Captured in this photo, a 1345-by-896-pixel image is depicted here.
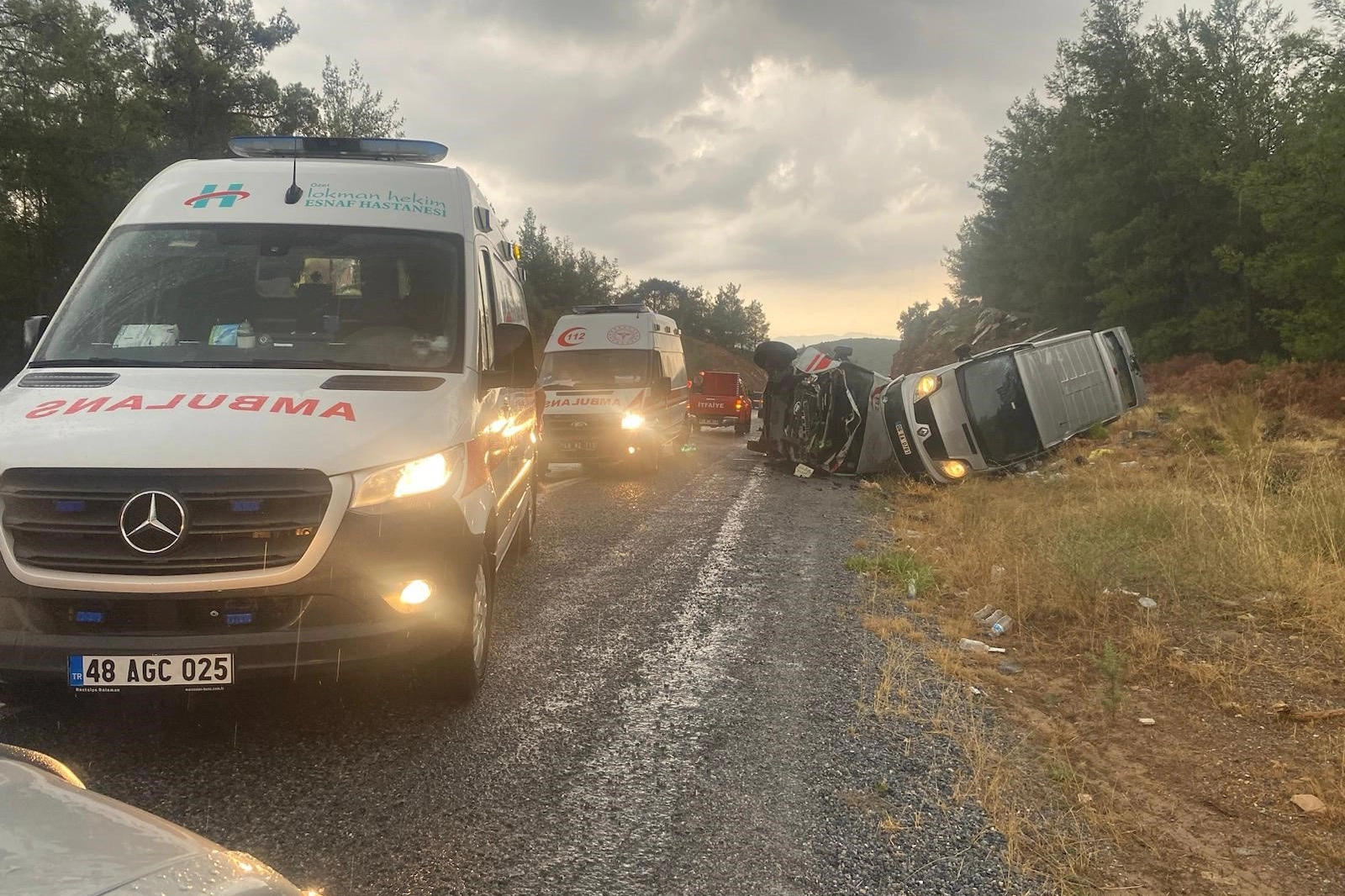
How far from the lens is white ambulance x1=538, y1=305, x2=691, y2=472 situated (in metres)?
15.2

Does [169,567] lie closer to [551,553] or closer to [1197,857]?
[1197,857]

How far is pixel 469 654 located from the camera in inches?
175

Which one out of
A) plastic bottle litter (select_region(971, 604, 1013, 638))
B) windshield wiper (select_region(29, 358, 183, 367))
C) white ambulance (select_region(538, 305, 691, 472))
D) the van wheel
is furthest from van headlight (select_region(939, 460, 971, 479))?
windshield wiper (select_region(29, 358, 183, 367))

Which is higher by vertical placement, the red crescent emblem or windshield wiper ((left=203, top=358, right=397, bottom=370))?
the red crescent emblem

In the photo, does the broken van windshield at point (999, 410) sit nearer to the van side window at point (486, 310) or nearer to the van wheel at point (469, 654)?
the van side window at point (486, 310)

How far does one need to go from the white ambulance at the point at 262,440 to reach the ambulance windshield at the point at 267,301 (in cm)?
1

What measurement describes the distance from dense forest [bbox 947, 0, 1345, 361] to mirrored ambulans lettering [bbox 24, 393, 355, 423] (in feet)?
118

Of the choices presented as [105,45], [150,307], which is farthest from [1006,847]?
[105,45]

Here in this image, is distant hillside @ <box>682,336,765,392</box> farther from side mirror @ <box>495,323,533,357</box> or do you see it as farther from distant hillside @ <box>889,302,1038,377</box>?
side mirror @ <box>495,323,533,357</box>

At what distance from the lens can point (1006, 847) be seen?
11.1ft

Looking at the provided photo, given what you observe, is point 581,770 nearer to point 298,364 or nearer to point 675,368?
point 298,364

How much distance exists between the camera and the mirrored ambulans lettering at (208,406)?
3945 mm

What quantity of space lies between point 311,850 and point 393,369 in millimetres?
2352

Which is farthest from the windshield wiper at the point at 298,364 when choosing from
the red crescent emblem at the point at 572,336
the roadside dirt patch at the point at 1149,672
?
the red crescent emblem at the point at 572,336
